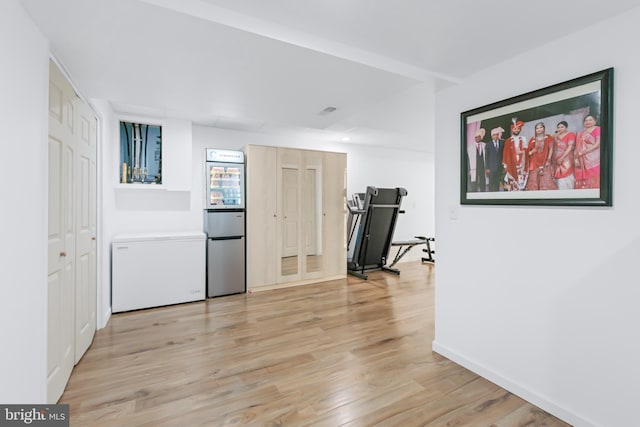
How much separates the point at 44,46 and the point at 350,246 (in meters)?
4.95

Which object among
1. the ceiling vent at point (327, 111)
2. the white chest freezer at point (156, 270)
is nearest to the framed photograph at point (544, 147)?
the ceiling vent at point (327, 111)

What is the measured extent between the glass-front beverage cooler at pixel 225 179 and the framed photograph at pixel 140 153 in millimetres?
697

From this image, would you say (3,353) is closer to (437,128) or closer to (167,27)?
(167,27)

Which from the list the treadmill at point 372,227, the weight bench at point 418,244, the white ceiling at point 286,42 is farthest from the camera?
the weight bench at point 418,244

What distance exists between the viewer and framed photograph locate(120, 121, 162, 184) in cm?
400

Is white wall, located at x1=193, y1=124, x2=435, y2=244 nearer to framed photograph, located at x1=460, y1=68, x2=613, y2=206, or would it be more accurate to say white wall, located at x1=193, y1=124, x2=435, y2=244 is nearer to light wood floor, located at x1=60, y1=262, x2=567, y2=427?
light wood floor, located at x1=60, y1=262, x2=567, y2=427

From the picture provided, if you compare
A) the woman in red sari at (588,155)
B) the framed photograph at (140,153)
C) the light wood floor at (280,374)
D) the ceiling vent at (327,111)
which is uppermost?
the ceiling vent at (327,111)

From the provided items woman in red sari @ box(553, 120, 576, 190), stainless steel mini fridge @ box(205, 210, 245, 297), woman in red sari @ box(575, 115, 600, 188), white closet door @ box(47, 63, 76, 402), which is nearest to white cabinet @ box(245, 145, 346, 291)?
stainless steel mini fridge @ box(205, 210, 245, 297)

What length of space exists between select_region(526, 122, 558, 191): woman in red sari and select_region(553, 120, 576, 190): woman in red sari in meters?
0.03

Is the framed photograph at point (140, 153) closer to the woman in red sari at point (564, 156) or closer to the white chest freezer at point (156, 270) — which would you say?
the white chest freezer at point (156, 270)

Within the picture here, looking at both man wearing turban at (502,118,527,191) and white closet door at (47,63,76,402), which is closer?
white closet door at (47,63,76,402)

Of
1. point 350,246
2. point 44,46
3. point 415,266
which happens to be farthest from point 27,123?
point 415,266

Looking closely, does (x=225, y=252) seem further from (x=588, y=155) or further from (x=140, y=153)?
(x=588, y=155)

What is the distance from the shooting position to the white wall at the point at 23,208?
4.10 feet
